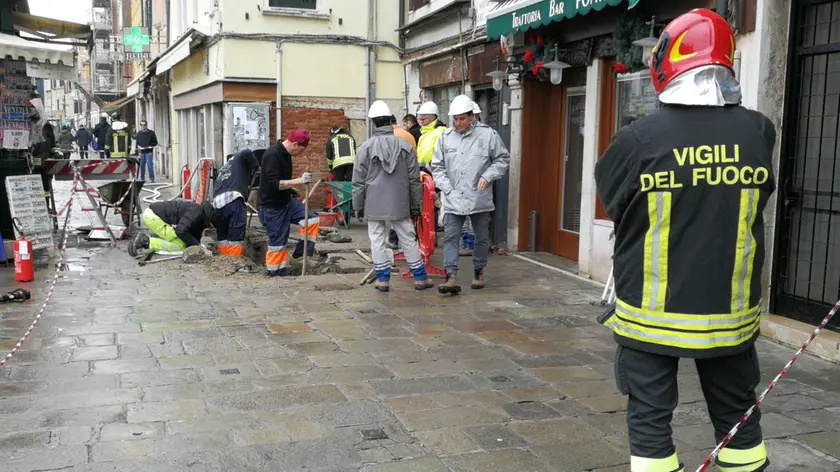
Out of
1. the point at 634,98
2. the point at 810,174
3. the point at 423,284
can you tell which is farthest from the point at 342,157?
the point at 810,174

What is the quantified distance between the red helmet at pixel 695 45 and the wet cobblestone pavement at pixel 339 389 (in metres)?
1.90

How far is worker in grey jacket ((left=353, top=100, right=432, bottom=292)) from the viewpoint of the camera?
7777mm

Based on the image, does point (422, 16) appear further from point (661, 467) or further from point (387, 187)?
point (661, 467)

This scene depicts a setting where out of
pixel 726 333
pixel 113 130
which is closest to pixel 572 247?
pixel 726 333

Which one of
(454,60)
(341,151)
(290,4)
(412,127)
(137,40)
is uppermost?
(137,40)

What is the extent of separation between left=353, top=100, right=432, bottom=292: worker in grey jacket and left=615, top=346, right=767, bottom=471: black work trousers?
5.05m

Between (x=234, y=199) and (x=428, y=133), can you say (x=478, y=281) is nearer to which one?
(x=428, y=133)

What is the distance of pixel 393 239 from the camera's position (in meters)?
11.0

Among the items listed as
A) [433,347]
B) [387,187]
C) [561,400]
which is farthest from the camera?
[387,187]

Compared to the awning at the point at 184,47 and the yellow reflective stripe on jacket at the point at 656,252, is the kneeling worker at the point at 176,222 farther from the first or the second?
the yellow reflective stripe on jacket at the point at 656,252

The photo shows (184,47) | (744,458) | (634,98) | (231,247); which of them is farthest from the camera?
(184,47)

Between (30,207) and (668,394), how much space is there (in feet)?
29.4

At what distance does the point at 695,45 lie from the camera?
277 cm

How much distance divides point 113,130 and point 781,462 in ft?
78.7
